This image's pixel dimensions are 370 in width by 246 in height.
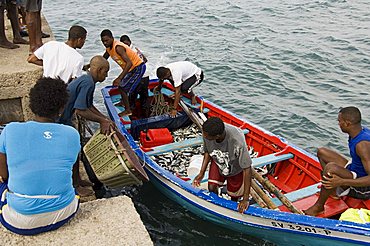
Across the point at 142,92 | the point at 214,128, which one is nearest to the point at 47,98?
the point at 214,128

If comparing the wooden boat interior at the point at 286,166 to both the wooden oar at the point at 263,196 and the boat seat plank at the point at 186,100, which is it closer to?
the wooden oar at the point at 263,196

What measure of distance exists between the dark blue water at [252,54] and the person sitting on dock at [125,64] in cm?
225

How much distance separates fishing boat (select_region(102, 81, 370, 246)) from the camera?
5578 mm

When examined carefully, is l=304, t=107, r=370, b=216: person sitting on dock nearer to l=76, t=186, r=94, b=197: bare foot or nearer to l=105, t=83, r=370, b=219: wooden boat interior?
l=105, t=83, r=370, b=219: wooden boat interior

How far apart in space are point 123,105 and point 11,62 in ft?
9.70

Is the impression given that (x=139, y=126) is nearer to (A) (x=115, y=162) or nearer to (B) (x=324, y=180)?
(A) (x=115, y=162)

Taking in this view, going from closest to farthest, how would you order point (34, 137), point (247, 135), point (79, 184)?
point (34, 137)
point (79, 184)
point (247, 135)

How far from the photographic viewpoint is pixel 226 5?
24250 millimetres

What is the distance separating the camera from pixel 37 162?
3.78m

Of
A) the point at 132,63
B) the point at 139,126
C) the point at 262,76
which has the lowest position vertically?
the point at 262,76

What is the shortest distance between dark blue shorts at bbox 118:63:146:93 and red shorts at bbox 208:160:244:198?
3346 millimetres

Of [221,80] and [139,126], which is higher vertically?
[139,126]

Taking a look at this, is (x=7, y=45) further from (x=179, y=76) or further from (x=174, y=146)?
(x=174, y=146)

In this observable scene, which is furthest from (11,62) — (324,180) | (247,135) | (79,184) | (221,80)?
(221,80)
